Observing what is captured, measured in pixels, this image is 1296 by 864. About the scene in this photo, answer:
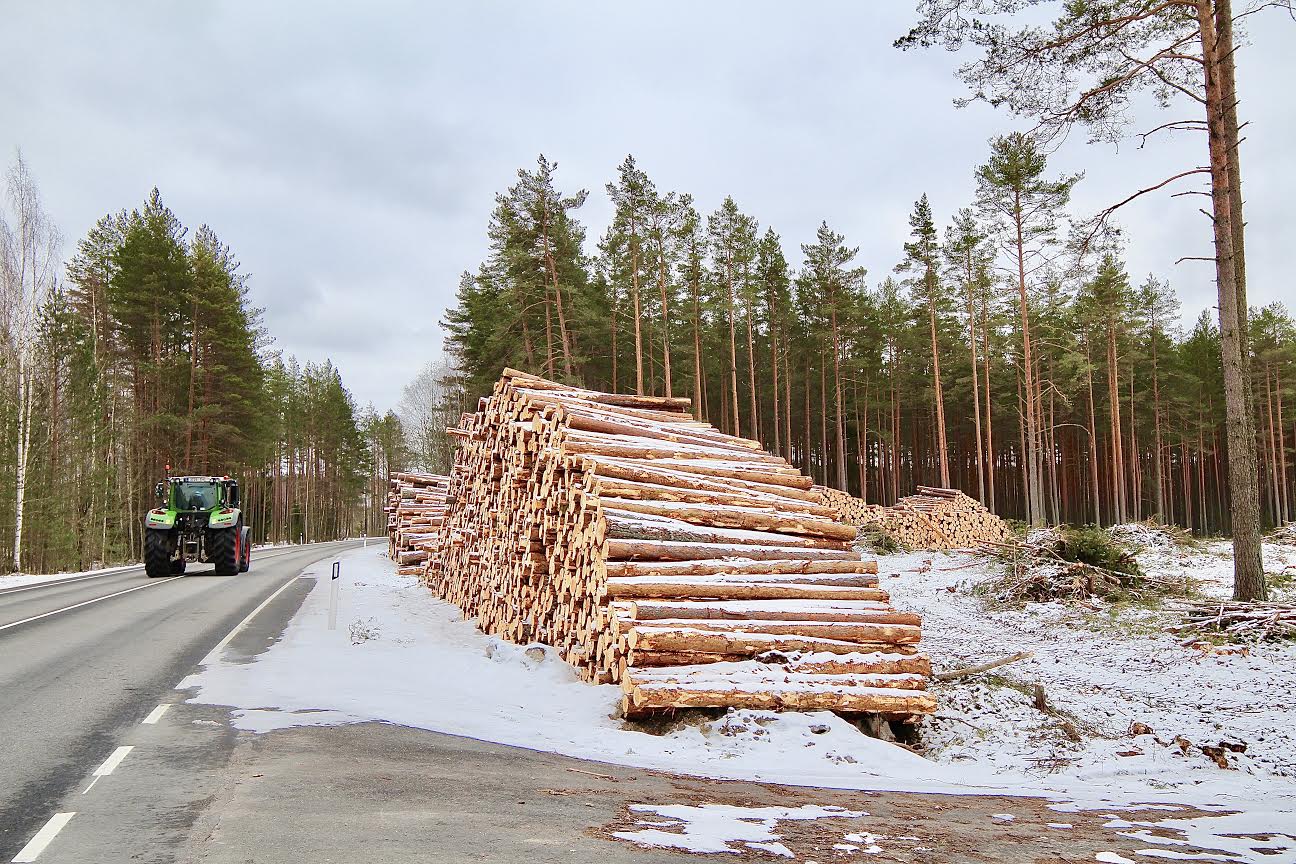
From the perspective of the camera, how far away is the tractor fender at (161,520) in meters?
20.5

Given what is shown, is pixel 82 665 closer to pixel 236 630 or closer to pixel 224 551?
pixel 236 630

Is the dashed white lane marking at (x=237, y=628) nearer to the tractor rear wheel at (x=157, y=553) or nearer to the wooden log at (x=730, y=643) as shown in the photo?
the tractor rear wheel at (x=157, y=553)

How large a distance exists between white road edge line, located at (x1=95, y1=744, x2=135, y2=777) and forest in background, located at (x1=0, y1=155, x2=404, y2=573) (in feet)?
70.6

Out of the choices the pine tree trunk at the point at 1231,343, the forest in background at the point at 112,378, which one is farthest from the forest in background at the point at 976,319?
the forest in background at the point at 112,378

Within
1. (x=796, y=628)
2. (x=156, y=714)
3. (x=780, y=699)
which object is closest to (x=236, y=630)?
(x=156, y=714)

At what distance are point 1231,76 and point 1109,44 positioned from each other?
1630 millimetres

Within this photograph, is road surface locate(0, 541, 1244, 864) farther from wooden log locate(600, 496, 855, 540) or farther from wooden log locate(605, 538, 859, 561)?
A: wooden log locate(600, 496, 855, 540)

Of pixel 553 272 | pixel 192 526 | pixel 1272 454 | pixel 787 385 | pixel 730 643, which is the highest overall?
pixel 553 272

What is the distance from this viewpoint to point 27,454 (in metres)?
23.1

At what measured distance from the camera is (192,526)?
2139cm

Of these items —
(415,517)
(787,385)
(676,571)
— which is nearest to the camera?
(676,571)

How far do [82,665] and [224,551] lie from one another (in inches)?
530

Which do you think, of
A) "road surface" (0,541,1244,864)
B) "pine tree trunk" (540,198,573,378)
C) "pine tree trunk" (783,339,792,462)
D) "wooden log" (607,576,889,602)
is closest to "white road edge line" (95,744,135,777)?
"road surface" (0,541,1244,864)

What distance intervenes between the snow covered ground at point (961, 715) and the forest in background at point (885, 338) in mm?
15736
